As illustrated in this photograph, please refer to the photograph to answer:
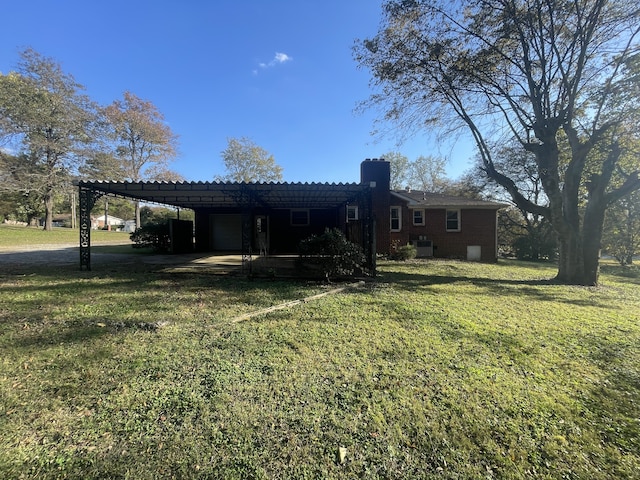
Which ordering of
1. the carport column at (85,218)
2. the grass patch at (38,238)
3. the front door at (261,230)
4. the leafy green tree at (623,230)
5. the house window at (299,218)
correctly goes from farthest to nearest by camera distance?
the leafy green tree at (623,230), the grass patch at (38,238), the house window at (299,218), the front door at (261,230), the carport column at (85,218)

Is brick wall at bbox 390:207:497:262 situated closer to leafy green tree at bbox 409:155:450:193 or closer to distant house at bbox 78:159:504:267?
distant house at bbox 78:159:504:267

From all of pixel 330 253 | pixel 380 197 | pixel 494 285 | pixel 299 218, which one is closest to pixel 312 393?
pixel 330 253

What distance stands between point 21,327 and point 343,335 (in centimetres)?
457

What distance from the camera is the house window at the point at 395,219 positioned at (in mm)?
16319

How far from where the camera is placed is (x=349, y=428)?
2.34m

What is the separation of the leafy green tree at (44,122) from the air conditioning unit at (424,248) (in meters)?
30.5

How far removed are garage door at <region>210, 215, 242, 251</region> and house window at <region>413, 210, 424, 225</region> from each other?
32.4 ft

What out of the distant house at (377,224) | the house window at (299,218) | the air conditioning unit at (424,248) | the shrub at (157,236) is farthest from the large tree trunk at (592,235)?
the shrub at (157,236)

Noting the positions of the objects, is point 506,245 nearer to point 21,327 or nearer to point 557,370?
point 557,370

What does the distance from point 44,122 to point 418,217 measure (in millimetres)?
30899

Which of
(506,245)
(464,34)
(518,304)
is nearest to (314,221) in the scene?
(464,34)

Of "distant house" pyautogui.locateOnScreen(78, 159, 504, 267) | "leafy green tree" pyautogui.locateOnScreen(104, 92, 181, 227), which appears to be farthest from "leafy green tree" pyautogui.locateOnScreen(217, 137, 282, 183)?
"distant house" pyautogui.locateOnScreen(78, 159, 504, 267)

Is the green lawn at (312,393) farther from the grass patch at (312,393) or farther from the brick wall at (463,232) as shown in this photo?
the brick wall at (463,232)

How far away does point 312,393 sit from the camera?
2777 mm
